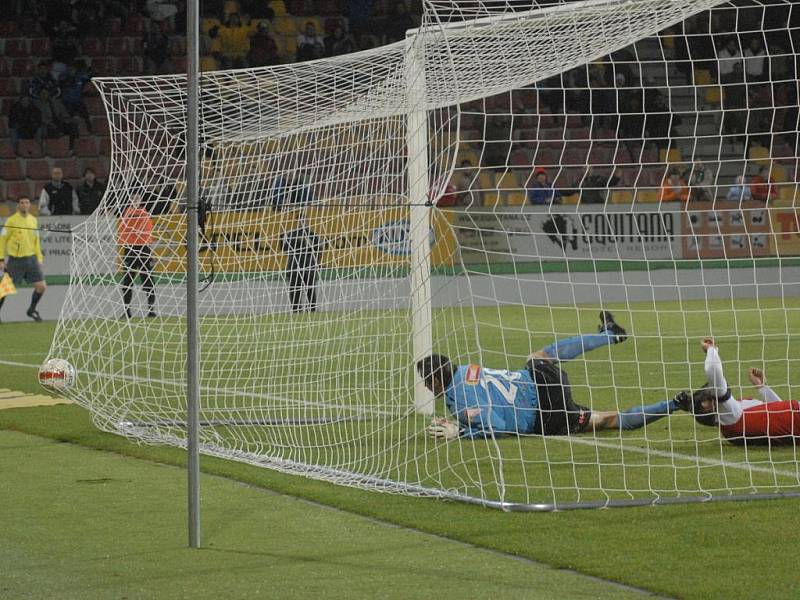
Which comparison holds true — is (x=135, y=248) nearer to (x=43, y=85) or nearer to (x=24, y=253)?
(x=24, y=253)

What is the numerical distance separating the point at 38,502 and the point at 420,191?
3656mm

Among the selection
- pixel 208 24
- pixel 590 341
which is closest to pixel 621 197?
pixel 208 24

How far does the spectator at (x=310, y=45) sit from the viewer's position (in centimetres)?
2911

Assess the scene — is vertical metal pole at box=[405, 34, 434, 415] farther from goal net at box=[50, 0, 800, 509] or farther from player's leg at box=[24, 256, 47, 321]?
player's leg at box=[24, 256, 47, 321]

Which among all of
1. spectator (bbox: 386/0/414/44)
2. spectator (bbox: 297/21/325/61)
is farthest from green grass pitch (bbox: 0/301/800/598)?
spectator (bbox: 386/0/414/44)

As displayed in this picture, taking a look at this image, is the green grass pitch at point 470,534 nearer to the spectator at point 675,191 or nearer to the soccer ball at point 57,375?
the soccer ball at point 57,375

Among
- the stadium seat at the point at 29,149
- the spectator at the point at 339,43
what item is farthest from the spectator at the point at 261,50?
the stadium seat at the point at 29,149

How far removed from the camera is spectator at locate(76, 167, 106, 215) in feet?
78.9

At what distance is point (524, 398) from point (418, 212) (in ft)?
5.66

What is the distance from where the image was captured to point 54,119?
27172 millimetres

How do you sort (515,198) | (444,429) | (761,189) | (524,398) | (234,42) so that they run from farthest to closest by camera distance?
(234,42), (515,198), (761,189), (524,398), (444,429)

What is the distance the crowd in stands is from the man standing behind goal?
13.7 meters

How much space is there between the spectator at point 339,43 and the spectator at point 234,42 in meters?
1.77

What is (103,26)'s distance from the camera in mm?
28984
